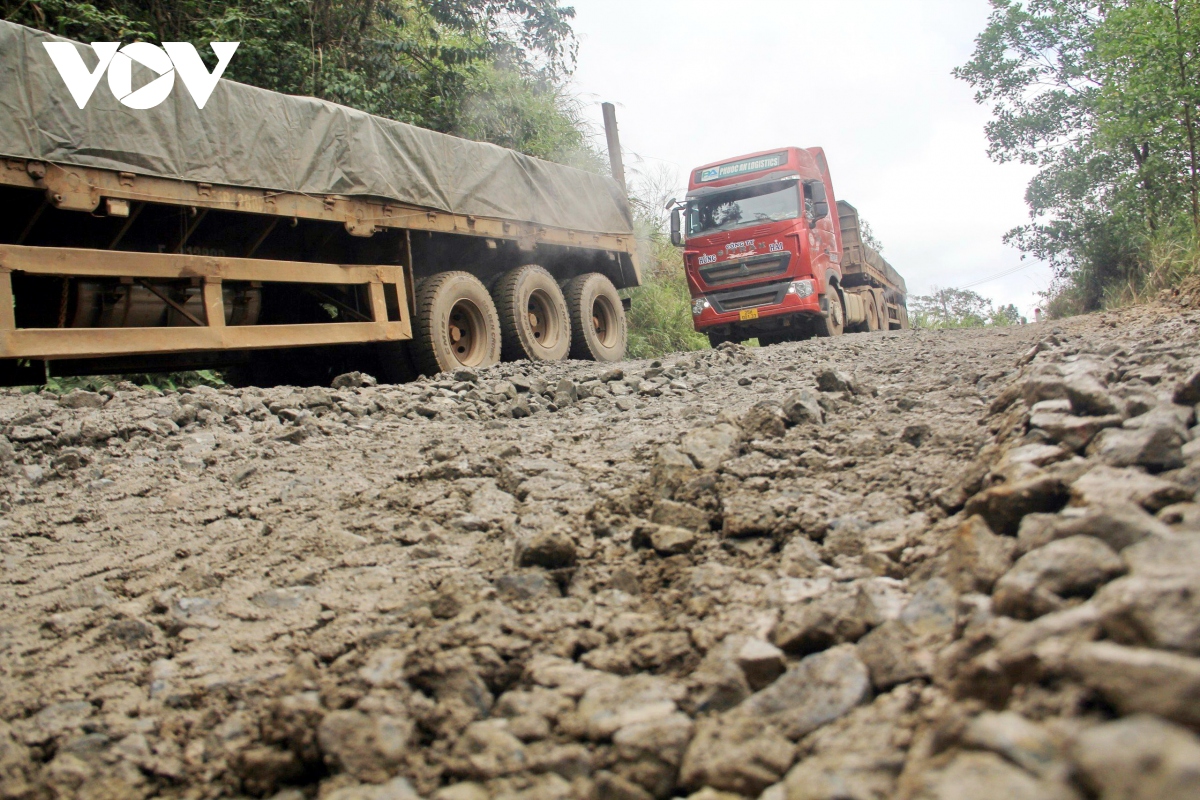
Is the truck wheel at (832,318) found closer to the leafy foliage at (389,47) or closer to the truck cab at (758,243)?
the truck cab at (758,243)

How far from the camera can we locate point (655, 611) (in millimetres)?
2086

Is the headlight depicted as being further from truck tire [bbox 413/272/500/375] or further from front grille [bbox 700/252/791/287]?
truck tire [bbox 413/272/500/375]

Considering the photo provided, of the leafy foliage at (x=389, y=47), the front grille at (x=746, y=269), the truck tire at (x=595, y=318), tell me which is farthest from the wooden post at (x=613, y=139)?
the truck tire at (x=595, y=318)

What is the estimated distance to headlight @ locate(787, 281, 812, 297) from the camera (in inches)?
491

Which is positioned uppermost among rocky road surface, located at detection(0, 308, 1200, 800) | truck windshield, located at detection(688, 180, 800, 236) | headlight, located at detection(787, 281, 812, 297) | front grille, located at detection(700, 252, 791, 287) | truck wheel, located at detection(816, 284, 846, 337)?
truck windshield, located at detection(688, 180, 800, 236)

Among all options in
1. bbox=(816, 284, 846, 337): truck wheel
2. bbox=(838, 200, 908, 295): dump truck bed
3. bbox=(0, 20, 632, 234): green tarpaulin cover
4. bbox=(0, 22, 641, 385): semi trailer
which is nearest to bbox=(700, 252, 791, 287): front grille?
bbox=(816, 284, 846, 337): truck wheel

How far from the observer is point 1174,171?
1670 centimetres

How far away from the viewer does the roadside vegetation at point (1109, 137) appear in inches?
501

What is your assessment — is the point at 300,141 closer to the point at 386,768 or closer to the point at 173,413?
the point at 173,413

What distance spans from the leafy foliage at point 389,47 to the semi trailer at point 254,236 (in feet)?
16.5

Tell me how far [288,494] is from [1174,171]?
1919 centimetres

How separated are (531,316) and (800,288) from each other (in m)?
4.91

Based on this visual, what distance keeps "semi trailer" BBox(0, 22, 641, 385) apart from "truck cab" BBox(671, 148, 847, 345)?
3692 millimetres

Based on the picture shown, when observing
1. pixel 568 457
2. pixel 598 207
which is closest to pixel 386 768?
pixel 568 457
